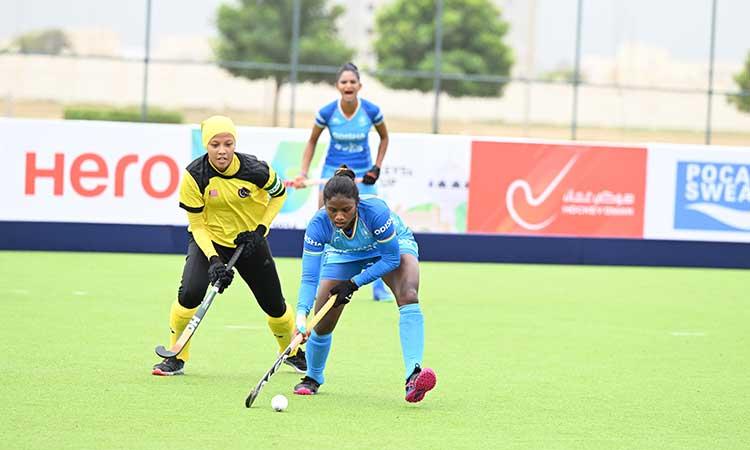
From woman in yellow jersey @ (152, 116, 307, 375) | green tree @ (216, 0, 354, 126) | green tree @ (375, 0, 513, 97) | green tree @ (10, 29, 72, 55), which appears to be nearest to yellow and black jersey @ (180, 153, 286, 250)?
woman in yellow jersey @ (152, 116, 307, 375)

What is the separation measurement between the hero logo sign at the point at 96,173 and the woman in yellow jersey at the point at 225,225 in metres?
7.41

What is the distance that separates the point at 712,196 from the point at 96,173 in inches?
278

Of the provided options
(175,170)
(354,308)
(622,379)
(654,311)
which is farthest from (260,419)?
(175,170)

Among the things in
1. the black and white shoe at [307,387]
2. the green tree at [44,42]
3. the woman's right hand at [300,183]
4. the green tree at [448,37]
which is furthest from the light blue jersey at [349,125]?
the green tree at [448,37]

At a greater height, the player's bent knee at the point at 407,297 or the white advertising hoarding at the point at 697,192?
the white advertising hoarding at the point at 697,192

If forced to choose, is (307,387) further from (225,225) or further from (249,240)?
(225,225)

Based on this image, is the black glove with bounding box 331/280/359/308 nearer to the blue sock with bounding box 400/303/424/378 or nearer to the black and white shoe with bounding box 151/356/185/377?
the blue sock with bounding box 400/303/424/378

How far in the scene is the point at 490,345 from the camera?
9.96 meters

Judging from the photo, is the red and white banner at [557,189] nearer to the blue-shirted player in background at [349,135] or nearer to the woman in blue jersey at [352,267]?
the blue-shirted player in background at [349,135]

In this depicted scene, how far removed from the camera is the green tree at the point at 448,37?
43.9 meters

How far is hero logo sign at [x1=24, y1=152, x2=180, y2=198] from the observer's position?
1542cm

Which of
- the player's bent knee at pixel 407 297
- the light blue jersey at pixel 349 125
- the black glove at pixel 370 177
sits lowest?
the player's bent knee at pixel 407 297

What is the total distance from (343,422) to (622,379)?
2364 millimetres

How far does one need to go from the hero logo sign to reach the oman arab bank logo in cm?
585
